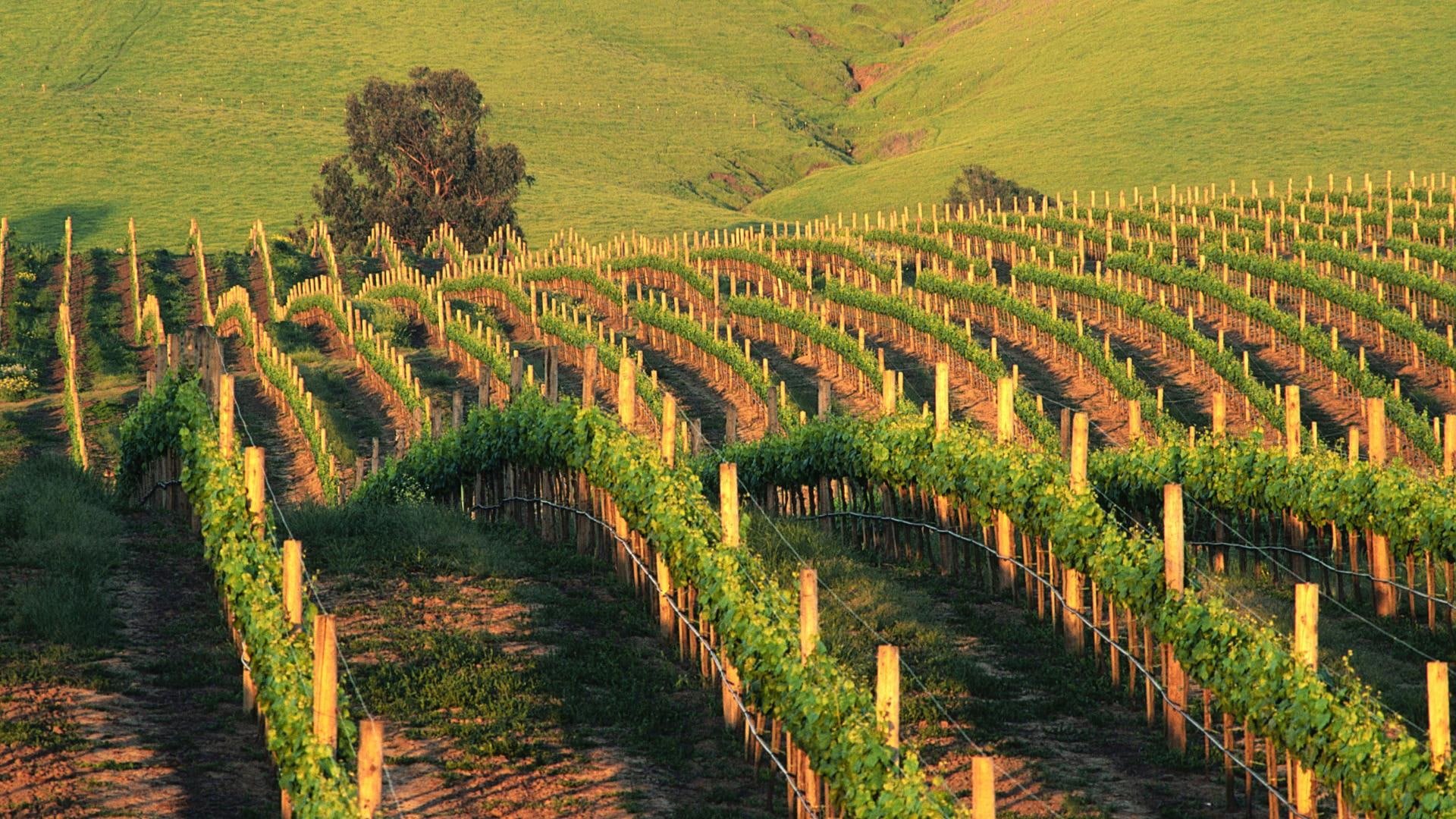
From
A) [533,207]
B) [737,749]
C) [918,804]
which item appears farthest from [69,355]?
[533,207]

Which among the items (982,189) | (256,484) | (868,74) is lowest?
(982,189)

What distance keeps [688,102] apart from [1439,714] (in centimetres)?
13195

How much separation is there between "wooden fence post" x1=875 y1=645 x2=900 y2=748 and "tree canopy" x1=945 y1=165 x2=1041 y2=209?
3302 inches

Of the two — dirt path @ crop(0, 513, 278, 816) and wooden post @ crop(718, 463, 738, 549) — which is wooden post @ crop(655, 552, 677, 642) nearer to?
wooden post @ crop(718, 463, 738, 549)

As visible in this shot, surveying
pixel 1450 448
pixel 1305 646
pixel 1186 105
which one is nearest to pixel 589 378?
pixel 1450 448

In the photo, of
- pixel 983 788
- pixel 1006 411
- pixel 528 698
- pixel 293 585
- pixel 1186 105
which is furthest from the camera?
pixel 1186 105

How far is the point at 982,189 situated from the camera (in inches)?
3883

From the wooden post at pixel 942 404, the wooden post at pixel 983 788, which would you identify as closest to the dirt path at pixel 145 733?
the wooden post at pixel 983 788

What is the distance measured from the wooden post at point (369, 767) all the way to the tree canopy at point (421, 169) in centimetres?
7723

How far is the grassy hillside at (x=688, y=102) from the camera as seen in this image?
99.2 m

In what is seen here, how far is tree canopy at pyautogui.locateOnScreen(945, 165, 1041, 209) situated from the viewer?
319 ft

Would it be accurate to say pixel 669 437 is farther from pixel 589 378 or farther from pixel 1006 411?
pixel 1006 411

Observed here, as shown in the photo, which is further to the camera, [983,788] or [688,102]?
A: [688,102]

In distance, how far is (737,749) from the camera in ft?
54.6
